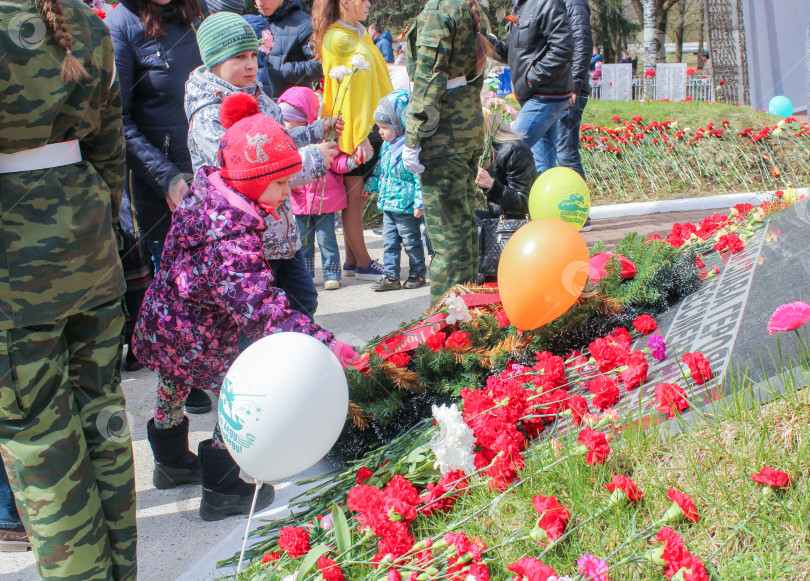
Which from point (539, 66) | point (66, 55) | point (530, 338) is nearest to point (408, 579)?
point (530, 338)

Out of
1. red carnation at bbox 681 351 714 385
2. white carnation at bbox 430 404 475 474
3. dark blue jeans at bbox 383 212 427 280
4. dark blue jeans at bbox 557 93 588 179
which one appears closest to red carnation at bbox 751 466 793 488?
red carnation at bbox 681 351 714 385

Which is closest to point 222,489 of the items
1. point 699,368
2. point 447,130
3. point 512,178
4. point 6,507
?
point 6,507

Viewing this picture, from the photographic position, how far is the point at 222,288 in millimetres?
2318

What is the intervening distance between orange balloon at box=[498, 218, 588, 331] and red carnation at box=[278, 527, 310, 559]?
1.24 m

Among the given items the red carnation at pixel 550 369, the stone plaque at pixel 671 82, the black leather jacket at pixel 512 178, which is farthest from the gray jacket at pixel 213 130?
the stone plaque at pixel 671 82

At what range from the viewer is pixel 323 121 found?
4.06 m

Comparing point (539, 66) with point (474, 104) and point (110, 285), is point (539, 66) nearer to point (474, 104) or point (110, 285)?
point (474, 104)

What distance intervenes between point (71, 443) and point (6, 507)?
0.88m

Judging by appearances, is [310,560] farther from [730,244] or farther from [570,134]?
[570,134]

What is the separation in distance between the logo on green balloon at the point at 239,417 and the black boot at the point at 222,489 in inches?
24.6

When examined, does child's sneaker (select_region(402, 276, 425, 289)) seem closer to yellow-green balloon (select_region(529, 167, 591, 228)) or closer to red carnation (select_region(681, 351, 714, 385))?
yellow-green balloon (select_region(529, 167, 591, 228))

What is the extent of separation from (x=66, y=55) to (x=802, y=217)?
11.0ft

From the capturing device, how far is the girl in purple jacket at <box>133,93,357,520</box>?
7.57ft

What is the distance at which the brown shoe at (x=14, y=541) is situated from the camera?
249 cm
